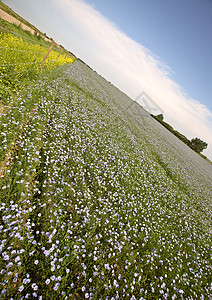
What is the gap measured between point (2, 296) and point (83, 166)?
4598 mm

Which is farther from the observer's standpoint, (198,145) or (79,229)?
(198,145)

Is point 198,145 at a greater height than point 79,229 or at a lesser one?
Answer: greater

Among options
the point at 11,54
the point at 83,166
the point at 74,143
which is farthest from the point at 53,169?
→ the point at 11,54

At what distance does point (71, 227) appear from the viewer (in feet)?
12.8

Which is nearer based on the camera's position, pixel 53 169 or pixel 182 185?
pixel 53 169

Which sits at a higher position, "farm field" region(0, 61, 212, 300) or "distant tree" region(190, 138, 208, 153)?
"distant tree" region(190, 138, 208, 153)

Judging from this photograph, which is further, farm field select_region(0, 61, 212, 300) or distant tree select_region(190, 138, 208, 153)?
distant tree select_region(190, 138, 208, 153)

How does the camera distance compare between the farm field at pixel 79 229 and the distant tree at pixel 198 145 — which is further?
the distant tree at pixel 198 145

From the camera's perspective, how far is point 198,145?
80250 mm

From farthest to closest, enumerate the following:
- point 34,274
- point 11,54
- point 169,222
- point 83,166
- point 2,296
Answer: point 11,54 < point 169,222 < point 83,166 < point 34,274 < point 2,296

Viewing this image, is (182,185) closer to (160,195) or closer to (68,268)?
(160,195)

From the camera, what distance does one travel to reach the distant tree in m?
79.0

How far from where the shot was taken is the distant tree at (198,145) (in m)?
79.0

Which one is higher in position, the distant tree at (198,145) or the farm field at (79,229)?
the distant tree at (198,145)
